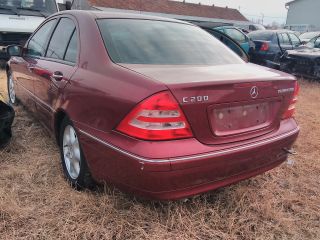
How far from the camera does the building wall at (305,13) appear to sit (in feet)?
132

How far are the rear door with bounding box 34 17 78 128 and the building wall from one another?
3943 cm

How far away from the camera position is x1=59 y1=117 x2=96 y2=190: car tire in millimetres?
2865

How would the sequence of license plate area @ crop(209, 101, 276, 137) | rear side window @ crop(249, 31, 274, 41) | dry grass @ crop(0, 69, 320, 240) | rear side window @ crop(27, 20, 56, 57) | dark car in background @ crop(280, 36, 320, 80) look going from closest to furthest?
1. license plate area @ crop(209, 101, 276, 137)
2. dry grass @ crop(0, 69, 320, 240)
3. rear side window @ crop(27, 20, 56, 57)
4. dark car in background @ crop(280, 36, 320, 80)
5. rear side window @ crop(249, 31, 274, 41)

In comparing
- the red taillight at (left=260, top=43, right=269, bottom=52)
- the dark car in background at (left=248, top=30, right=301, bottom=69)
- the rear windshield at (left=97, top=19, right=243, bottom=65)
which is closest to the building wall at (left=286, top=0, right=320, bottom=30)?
the dark car in background at (left=248, top=30, right=301, bottom=69)

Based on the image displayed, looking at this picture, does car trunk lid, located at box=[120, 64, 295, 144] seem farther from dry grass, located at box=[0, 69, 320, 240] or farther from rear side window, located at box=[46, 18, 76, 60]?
rear side window, located at box=[46, 18, 76, 60]

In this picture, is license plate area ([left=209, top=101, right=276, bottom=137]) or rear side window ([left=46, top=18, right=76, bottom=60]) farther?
rear side window ([left=46, top=18, right=76, bottom=60])

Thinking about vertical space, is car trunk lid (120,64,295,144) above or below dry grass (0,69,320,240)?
above

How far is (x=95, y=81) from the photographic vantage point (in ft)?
8.56

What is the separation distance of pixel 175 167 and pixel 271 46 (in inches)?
374

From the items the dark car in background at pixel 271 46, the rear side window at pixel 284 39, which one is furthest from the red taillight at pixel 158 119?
the rear side window at pixel 284 39

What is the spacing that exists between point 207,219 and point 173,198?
534 millimetres

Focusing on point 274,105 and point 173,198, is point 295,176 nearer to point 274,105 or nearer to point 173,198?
point 274,105

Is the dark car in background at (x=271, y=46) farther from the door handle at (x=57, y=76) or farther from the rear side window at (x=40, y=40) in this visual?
the door handle at (x=57, y=76)

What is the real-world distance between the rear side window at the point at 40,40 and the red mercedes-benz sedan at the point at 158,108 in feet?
1.74
